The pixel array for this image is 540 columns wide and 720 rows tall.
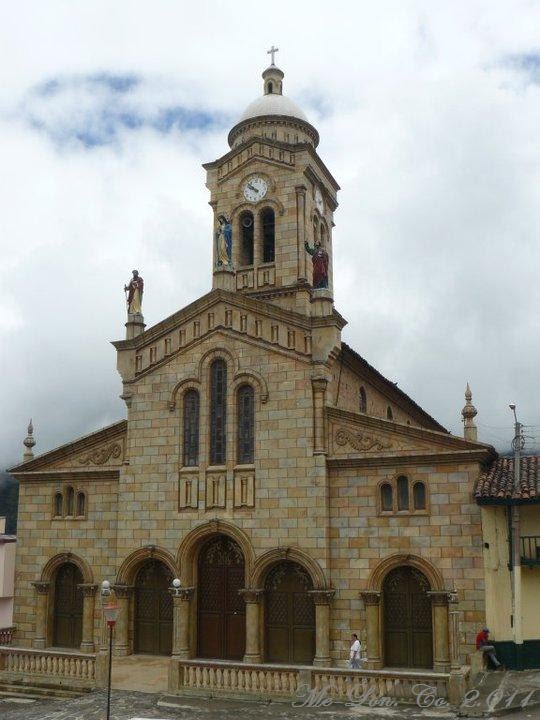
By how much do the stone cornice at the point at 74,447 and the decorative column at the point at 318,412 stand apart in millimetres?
7999

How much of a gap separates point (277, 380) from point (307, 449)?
284 cm

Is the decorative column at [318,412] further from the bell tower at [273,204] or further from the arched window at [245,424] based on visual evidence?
the bell tower at [273,204]

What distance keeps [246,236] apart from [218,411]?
34.6ft

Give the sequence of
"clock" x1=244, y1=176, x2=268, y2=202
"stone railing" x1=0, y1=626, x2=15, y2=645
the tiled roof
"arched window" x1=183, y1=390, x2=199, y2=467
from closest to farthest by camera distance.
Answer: the tiled roof, "arched window" x1=183, y1=390, x2=199, y2=467, "stone railing" x1=0, y1=626, x2=15, y2=645, "clock" x1=244, y1=176, x2=268, y2=202

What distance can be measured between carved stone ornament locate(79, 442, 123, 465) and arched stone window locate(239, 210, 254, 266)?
35.9ft

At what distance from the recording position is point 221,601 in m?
27.6

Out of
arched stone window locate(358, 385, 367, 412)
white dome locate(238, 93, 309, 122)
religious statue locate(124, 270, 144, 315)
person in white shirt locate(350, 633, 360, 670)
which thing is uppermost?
white dome locate(238, 93, 309, 122)

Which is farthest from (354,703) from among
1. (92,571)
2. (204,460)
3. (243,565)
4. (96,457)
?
(96,457)

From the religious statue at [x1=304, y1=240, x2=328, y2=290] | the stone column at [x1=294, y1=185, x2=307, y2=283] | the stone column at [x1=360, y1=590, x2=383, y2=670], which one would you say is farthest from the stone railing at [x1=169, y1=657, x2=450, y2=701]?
the stone column at [x1=294, y1=185, x2=307, y2=283]

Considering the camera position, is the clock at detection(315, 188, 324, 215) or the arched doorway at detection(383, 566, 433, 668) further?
the clock at detection(315, 188, 324, 215)

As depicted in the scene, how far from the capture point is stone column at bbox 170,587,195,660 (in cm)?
2688

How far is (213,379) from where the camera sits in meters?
29.1

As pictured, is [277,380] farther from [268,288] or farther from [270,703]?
[270,703]

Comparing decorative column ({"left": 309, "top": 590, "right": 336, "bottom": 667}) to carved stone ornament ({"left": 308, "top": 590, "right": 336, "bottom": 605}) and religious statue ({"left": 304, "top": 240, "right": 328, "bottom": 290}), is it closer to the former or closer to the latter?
carved stone ornament ({"left": 308, "top": 590, "right": 336, "bottom": 605})
